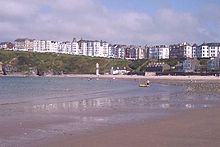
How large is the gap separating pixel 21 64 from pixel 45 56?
39.1 feet

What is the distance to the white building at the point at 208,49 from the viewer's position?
524 ft

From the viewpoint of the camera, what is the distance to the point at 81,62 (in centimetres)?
15450

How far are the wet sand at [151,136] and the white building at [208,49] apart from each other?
502 ft

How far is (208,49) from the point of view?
163m

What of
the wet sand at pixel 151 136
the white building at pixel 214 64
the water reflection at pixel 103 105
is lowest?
the water reflection at pixel 103 105

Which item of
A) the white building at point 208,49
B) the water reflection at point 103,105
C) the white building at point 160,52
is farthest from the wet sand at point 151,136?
the white building at point 160,52

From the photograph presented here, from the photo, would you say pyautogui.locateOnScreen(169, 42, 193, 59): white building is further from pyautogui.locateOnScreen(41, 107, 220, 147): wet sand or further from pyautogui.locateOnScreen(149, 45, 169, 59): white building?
pyautogui.locateOnScreen(41, 107, 220, 147): wet sand

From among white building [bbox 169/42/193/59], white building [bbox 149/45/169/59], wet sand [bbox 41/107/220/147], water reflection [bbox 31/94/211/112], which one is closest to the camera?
wet sand [bbox 41/107/220/147]

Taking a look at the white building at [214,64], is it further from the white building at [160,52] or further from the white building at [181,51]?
the white building at [160,52]

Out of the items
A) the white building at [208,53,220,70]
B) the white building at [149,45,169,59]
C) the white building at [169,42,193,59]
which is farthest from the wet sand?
the white building at [149,45,169,59]

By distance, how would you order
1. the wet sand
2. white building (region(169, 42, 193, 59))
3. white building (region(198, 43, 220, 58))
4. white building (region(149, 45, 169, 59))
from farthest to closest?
1. white building (region(149, 45, 169, 59))
2. white building (region(169, 42, 193, 59))
3. white building (region(198, 43, 220, 58))
4. the wet sand

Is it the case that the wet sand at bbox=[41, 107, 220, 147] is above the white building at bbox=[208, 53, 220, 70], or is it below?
below

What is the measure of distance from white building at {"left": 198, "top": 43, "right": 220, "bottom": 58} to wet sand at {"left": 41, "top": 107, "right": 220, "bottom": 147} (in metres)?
153

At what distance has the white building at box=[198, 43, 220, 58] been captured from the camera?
160 m
